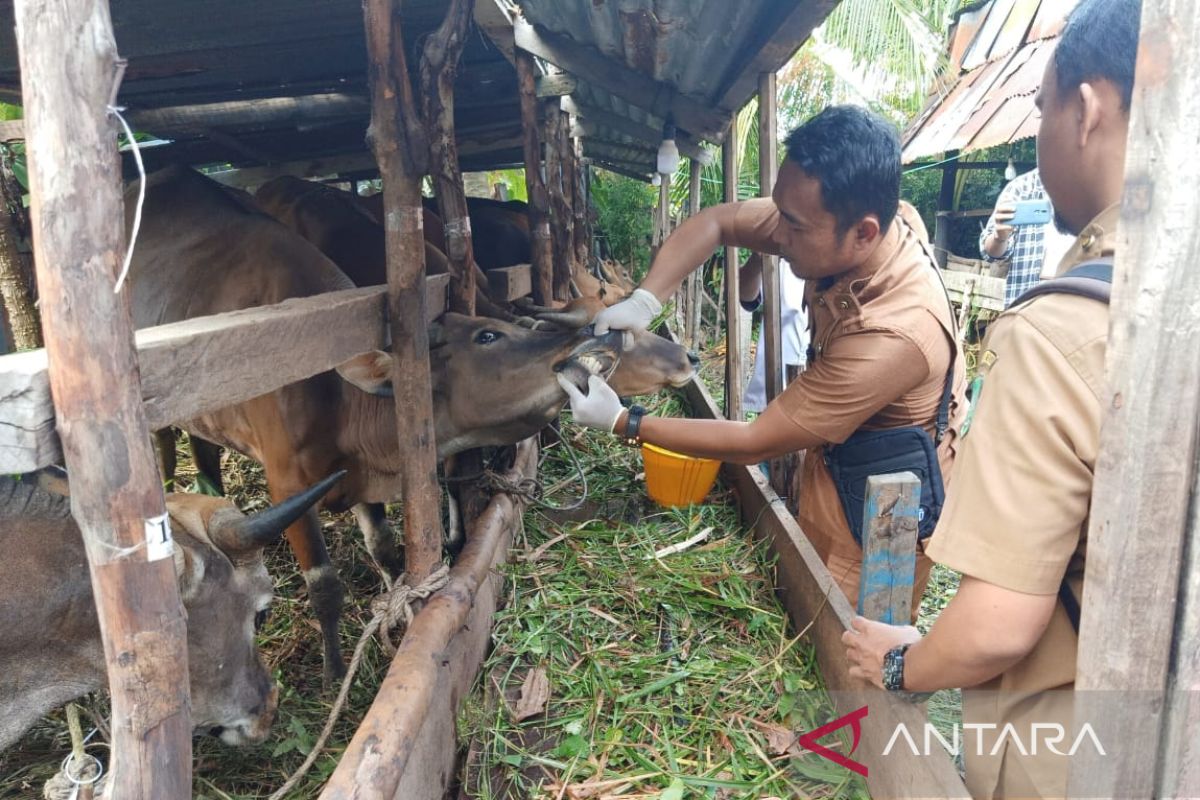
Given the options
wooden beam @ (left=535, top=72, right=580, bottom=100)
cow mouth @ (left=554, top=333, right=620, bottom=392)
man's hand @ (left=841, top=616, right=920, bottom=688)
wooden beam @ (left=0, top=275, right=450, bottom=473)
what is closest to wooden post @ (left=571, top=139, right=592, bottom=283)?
wooden beam @ (left=535, top=72, right=580, bottom=100)

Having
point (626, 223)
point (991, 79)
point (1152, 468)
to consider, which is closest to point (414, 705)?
point (1152, 468)

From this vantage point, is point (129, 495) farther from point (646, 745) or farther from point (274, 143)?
point (274, 143)

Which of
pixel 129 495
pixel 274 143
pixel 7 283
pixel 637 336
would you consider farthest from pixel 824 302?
pixel 274 143

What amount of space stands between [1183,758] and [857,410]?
1.70 metres

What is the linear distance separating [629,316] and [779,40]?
5.60 feet

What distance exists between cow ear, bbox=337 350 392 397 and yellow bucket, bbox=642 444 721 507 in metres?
1.76

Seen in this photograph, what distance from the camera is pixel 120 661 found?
4.39 ft

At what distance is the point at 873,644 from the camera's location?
1.90 metres

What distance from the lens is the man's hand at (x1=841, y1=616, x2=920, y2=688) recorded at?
1.86 metres

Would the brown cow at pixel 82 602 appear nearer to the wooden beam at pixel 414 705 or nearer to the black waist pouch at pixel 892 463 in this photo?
the wooden beam at pixel 414 705

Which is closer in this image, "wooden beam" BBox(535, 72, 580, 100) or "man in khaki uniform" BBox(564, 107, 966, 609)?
"man in khaki uniform" BBox(564, 107, 966, 609)

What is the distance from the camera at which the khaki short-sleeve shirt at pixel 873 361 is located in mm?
2820

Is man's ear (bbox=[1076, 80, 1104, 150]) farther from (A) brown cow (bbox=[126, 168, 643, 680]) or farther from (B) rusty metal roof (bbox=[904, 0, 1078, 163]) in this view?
(B) rusty metal roof (bbox=[904, 0, 1078, 163])

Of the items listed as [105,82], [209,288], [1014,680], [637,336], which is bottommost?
[1014,680]
